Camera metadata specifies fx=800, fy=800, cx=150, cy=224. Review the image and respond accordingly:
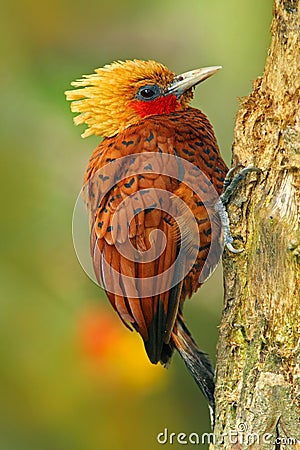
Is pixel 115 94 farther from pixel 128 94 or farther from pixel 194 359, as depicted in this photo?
pixel 194 359

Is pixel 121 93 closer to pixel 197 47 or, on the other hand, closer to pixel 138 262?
pixel 138 262

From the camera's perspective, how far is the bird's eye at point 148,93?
13.2 feet

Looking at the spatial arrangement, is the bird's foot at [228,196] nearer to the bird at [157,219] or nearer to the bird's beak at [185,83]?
the bird at [157,219]

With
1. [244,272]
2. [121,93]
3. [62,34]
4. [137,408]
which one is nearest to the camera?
[244,272]

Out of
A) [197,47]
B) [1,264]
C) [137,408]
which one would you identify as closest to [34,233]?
[1,264]

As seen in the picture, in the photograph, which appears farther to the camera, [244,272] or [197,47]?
[197,47]

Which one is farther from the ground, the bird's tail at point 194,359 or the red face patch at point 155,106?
the red face patch at point 155,106

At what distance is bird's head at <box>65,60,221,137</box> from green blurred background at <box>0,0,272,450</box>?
1.21m

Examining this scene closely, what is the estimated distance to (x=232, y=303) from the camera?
3.40 m

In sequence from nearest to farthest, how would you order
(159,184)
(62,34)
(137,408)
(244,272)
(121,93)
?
(244,272), (159,184), (121,93), (137,408), (62,34)

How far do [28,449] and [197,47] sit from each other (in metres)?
2.93

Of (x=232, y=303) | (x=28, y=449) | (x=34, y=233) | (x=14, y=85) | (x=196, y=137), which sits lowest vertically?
(x=28, y=449)

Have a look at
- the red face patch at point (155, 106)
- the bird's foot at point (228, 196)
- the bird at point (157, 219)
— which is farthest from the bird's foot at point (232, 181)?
the red face patch at point (155, 106)

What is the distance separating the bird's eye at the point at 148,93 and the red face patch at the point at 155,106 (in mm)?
20
